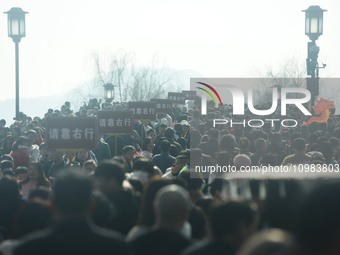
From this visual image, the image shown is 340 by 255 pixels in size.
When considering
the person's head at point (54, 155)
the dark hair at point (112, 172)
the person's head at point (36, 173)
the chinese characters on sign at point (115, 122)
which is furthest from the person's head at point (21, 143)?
the dark hair at point (112, 172)

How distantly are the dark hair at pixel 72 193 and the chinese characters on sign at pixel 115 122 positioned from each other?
1573 centimetres

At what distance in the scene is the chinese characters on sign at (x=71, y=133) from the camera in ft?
58.1

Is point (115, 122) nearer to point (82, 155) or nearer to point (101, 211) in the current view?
point (82, 155)

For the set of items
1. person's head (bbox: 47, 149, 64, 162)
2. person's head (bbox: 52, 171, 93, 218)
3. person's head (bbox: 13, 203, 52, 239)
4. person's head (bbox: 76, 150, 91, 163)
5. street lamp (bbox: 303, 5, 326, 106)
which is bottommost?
person's head (bbox: 76, 150, 91, 163)

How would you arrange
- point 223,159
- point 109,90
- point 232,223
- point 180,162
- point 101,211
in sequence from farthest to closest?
point 109,90 → point 223,159 → point 180,162 → point 101,211 → point 232,223

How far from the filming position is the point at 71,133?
1794 centimetres

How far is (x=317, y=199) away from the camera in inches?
169

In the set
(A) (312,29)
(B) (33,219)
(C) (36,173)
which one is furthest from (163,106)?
(B) (33,219)

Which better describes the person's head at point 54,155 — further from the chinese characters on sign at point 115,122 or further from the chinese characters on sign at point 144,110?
the chinese characters on sign at point 144,110

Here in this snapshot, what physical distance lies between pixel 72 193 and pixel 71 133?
1192 cm

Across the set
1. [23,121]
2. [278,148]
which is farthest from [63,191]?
[23,121]

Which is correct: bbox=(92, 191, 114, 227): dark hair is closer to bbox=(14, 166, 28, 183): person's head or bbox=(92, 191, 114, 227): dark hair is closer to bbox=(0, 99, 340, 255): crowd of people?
bbox=(0, 99, 340, 255): crowd of people

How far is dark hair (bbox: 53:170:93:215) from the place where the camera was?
600 cm
